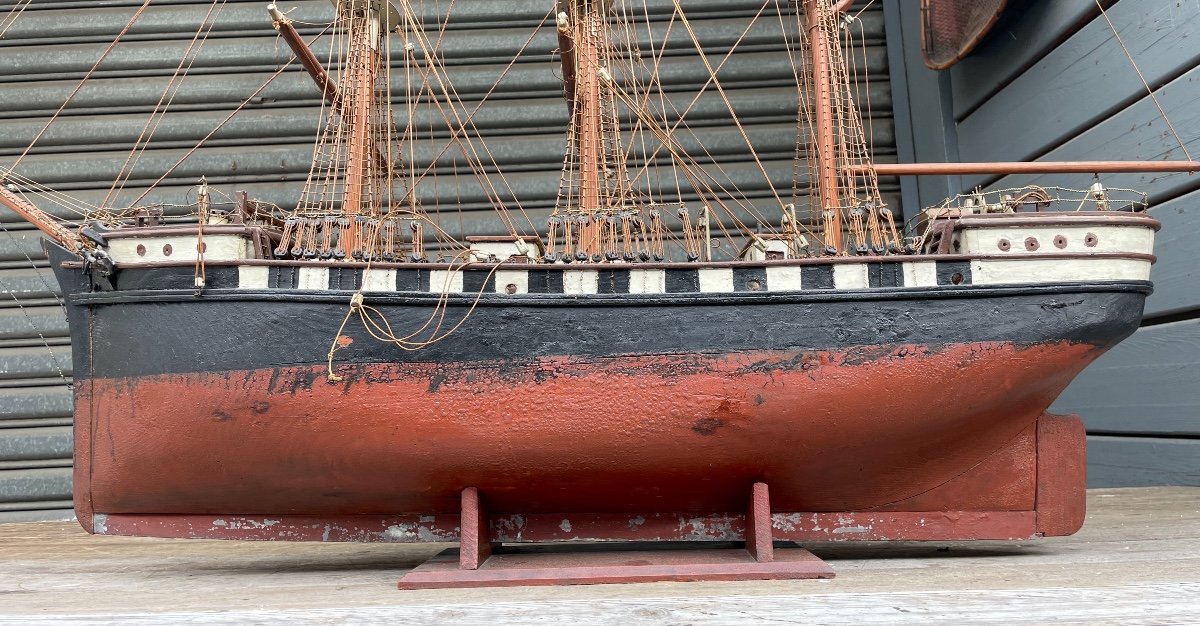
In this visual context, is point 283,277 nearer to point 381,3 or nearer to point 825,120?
point 381,3

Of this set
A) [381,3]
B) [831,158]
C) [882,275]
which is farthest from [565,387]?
[381,3]

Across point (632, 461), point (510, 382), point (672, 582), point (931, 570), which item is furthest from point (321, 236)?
point (931, 570)

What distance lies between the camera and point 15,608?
3.18 meters

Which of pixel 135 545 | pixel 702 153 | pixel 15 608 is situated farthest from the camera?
pixel 702 153

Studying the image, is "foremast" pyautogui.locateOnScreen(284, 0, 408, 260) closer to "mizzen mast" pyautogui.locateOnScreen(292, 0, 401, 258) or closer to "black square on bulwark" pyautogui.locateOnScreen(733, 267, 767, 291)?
"mizzen mast" pyautogui.locateOnScreen(292, 0, 401, 258)

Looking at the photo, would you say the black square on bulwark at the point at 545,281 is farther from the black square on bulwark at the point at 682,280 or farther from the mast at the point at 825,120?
the mast at the point at 825,120

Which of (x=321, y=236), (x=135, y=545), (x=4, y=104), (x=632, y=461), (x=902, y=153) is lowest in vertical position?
(x=135, y=545)

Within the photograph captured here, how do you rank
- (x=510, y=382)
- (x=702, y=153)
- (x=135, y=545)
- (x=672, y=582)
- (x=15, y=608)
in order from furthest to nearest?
(x=702, y=153)
(x=135, y=545)
(x=510, y=382)
(x=672, y=582)
(x=15, y=608)

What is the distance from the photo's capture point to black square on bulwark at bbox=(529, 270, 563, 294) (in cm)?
397

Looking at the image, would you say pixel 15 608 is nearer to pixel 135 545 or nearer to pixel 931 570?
pixel 135 545

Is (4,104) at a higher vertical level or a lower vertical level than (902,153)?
higher

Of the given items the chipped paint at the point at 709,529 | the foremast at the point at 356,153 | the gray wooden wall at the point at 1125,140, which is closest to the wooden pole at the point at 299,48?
the foremast at the point at 356,153

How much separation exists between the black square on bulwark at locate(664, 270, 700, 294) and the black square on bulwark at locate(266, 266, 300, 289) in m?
1.67

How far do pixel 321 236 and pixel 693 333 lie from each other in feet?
6.85
